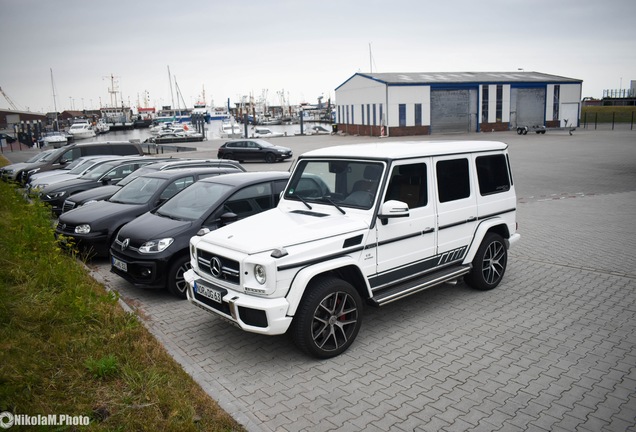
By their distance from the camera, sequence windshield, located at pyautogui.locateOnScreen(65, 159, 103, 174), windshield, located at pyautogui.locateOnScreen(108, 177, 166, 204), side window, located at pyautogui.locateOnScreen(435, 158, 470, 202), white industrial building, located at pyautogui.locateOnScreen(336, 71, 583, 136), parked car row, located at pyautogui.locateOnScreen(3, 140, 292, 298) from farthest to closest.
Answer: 1. white industrial building, located at pyautogui.locateOnScreen(336, 71, 583, 136)
2. windshield, located at pyautogui.locateOnScreen(65, 159, 103, 174)
3. windshield, located at pyautogui.locateOnScreen(108, 177, 166, 204)
4. parked car row, located at pyautogui.locateOnScreen(3, 140, 292, 298)
5. side window, located at pyautogui.locateOnScreen(435, 158, 470, 202)

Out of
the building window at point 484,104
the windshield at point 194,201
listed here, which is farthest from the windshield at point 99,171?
the building window at point 484,104

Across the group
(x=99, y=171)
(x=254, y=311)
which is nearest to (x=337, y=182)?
A: (x=254, y=311)

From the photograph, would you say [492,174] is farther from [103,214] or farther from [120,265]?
[103,214]

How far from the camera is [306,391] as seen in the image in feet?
15.1

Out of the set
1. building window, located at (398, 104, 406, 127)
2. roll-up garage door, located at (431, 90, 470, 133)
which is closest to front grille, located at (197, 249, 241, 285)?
building window, located at (398, 104, 406, 127)

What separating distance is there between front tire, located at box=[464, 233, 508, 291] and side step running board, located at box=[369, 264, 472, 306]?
319 millimetres

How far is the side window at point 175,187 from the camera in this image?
914 centimetres

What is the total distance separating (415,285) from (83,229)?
20.1ft

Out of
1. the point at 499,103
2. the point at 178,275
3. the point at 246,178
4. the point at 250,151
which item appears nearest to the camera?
the point at 178,275

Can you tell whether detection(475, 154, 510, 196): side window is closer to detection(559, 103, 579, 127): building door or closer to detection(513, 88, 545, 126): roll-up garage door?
detection(513, 88, 545, 126): roll-up garage door

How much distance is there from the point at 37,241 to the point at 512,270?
7.99 m

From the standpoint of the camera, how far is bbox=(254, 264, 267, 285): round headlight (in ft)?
15.6

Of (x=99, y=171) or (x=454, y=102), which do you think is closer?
(x=99, y=171)

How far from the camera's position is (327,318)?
5117 mm
